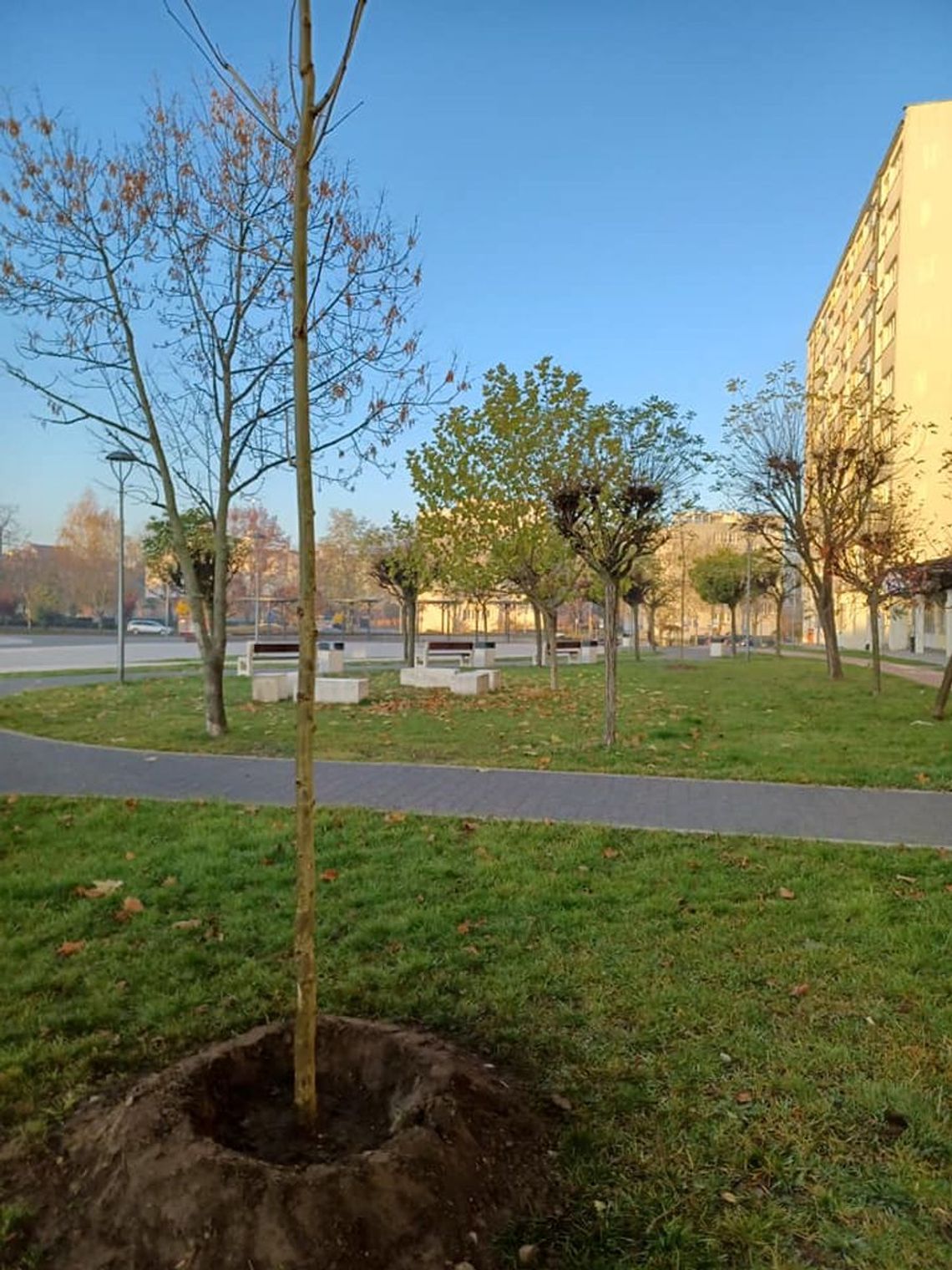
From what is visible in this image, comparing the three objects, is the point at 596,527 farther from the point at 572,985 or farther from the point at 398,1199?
the point at 398,1199

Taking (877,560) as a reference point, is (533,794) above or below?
below

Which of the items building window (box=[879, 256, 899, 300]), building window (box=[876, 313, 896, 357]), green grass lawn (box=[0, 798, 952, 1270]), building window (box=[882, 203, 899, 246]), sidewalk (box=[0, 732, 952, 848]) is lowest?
green grass lawn (box=[0, 798, 952, 1270])

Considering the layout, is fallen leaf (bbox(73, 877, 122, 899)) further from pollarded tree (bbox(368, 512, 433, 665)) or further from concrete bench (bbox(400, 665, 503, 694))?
pollarded tree (bbox(368, 512, 433, 665))

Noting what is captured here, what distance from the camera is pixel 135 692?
1736 centimetres

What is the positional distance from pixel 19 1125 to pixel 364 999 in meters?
1.31

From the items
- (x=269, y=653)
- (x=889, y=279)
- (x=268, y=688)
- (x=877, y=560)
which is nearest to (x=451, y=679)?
(x=268, y=688)

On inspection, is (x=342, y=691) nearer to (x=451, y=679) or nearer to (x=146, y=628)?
(x=451, y=679)

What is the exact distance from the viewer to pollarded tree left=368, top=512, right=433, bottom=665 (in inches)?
869

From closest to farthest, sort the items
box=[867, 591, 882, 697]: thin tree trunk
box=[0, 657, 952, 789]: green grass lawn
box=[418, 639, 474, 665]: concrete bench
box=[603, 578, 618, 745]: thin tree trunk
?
box=[0, 657, 952, 789]: green grass lawn → box=[603, 578, 618, 745]: thin tree trunk → box=[867, 591, 882, 697]: thin tree trunk → box=[418, 639, 474, 665]: concrete bench

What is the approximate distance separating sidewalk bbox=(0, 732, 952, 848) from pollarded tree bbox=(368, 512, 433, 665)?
515 inches

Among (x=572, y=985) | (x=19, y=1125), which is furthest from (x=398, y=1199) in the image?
(x=572, y=985)

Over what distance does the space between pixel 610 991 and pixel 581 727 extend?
26.8ft

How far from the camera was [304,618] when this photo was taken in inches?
99.9

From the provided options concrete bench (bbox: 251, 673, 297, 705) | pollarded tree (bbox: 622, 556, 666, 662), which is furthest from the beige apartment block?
concrete bench (bbox: 251, 673, 297, 705)
